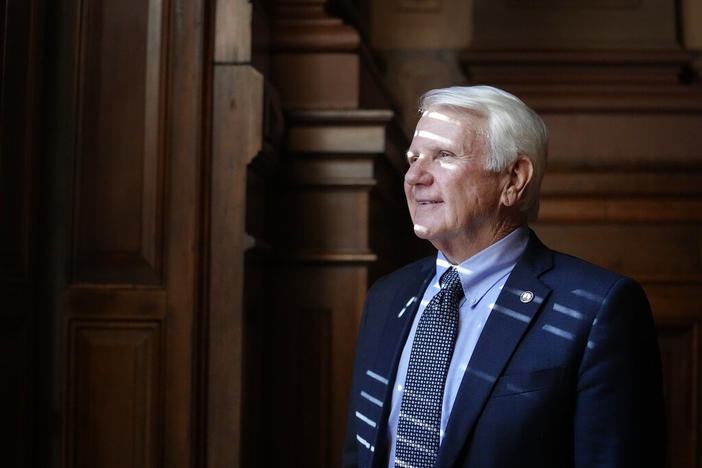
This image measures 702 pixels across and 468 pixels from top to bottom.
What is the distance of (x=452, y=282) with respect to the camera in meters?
2.05

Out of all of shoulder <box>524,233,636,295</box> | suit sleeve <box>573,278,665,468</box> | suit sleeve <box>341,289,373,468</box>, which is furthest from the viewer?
suit sleeve <box>341,289,373,468</box>

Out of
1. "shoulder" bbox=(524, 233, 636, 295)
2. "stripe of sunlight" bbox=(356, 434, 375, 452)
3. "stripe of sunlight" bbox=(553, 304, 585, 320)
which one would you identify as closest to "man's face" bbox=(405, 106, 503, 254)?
"shoulder" bbox=(524, 233, 636, 295)

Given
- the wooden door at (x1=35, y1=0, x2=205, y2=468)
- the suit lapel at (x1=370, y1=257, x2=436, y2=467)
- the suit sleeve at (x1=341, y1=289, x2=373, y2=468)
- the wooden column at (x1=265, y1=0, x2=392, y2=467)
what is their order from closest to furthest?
1. the suit lapel at (x1=370, y1=257, x2=436, y2=467)
2. the suit sleeve at (x1=341, y1=289, x2=373, y2=468)
3. the wooden door at (x1=35, y1=0, x2=205, y2=468)
4. the wooden column at (x1=265, y1=0, x2=392, y2=467)

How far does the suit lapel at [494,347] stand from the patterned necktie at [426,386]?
0.06 meters

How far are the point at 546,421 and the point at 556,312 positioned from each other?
0.78 feet

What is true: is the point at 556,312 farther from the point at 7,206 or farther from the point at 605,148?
the point at 605,148

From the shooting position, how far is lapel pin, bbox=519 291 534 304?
193 cm

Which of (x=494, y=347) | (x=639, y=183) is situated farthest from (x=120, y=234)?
(x=639, y=183)

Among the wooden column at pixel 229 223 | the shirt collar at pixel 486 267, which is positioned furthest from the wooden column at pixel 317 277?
the shirt collar at pixel 486 267

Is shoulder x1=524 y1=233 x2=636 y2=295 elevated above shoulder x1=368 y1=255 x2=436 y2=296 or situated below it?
above

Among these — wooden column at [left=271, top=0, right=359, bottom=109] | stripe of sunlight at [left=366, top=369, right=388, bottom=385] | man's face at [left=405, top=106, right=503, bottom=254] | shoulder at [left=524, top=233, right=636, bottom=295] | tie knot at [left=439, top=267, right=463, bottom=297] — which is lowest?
stripe of sunlight at [left=366, top=369, right=388, bottom=385]

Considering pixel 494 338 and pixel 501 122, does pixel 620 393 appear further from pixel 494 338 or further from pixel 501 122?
pixel 501 122

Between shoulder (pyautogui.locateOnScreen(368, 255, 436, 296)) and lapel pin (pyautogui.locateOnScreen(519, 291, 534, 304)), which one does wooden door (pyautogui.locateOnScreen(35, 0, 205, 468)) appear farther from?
lapel pin (pyautogui.locateOnScreen(519, 291, 534, 304))

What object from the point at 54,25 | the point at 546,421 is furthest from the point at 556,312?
the point at 54,25
